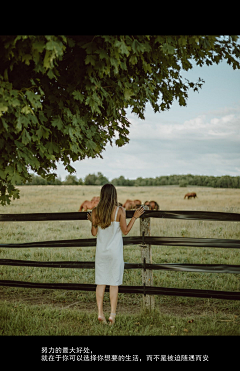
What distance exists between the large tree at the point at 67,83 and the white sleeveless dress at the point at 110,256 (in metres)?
1.20

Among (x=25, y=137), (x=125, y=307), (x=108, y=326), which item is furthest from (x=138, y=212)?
(x=125, y=307)

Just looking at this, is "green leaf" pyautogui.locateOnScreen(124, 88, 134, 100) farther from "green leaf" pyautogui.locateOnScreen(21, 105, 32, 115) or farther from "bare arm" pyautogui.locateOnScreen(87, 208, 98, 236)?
"bare arm" pyautogui.locateOnScreen(87, 208, 98, 236)

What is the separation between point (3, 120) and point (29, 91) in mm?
451

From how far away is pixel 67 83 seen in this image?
4.64 m

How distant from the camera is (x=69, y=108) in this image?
15.4ft

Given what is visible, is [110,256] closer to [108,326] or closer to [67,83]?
[108,326]

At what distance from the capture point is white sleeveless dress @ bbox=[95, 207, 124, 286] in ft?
15.2

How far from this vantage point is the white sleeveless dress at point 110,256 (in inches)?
183

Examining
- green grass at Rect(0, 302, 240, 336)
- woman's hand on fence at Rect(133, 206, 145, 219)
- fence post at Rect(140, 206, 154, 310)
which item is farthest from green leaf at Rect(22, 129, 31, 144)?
green grass at Rect(0, 302, 240, 336)

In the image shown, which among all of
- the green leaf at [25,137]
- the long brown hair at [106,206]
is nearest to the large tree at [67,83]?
the green leaf at [25,137]

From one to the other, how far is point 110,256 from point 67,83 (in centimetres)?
238

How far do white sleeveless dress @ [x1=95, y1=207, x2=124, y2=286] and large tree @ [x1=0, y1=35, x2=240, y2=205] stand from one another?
1.20 metres
